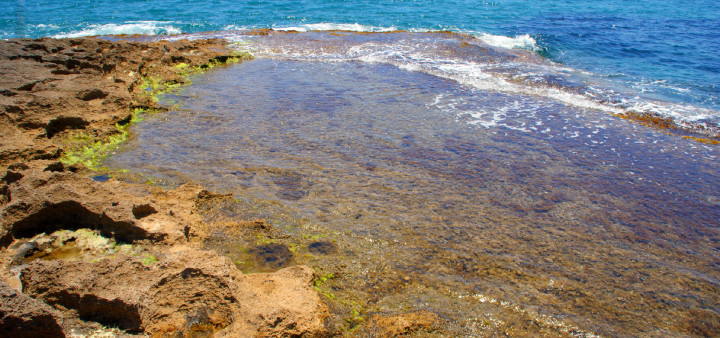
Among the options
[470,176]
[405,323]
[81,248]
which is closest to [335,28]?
[470,176]

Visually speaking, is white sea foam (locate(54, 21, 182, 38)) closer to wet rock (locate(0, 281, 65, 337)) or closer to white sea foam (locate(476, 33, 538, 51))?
white sea foam (locate(476, 33, 538, 51))

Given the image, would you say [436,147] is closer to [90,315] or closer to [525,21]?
[90,315]

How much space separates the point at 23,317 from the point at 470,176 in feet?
16.6

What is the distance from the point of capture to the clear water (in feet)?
12.3

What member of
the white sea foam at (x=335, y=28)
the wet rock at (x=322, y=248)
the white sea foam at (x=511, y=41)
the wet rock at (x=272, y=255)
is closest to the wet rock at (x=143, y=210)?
the wet rock at (x=272, y=255)

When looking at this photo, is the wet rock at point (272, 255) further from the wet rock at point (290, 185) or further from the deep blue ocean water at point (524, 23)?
the deep blue ocean water at point (524, 23)

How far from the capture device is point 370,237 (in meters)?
4.45

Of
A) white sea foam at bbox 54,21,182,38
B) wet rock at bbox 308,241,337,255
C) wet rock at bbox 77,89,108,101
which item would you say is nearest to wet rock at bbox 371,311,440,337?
wet rock at bbox 308,241,337,255

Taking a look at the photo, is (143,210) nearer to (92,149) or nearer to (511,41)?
(92,149)

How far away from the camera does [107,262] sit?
10.7 ft

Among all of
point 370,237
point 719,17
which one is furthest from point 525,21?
point 370,237

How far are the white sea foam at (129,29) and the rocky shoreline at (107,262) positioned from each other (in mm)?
12503

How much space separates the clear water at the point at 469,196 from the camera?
3.74 metres

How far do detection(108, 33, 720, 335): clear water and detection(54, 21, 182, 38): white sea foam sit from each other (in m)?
10.4
